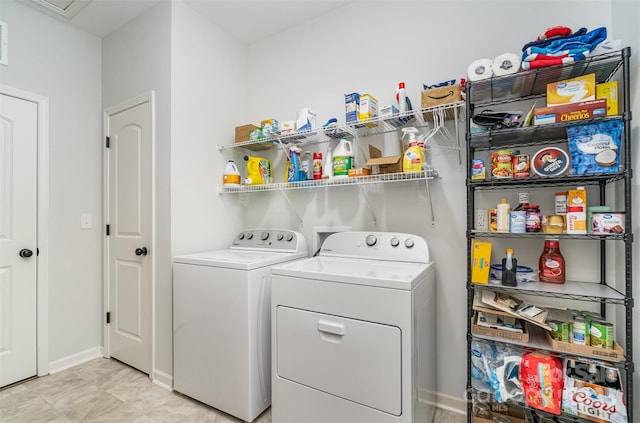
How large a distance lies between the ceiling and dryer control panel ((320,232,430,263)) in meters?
1.71

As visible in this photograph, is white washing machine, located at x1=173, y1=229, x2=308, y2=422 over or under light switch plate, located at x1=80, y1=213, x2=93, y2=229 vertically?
under

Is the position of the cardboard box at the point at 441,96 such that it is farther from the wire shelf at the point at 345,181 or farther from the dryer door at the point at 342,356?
the dryer door at the point at 342,356

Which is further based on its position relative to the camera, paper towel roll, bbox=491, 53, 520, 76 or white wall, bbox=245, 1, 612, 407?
white wall, bbox=245, 1, 612, 407

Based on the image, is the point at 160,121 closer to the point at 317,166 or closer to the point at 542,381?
the point at 317,166

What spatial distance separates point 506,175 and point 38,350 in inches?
130

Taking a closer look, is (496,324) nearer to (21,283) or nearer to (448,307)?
(448,307)

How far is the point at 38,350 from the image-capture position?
2266 mm

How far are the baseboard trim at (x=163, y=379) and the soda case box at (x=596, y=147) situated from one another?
2644 millimetres

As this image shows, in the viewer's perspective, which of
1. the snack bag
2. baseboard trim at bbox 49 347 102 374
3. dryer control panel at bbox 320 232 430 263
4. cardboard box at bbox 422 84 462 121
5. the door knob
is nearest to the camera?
the snack bag

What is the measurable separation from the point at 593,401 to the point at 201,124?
2752 millimetres

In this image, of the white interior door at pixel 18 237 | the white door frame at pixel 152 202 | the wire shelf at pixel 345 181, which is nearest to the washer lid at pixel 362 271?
the wire shelf at pixel 345 181

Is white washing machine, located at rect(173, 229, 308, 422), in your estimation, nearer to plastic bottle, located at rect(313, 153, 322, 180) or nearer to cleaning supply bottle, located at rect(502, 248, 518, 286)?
plastic bottle, located at rect(313, 153, 322, 180)

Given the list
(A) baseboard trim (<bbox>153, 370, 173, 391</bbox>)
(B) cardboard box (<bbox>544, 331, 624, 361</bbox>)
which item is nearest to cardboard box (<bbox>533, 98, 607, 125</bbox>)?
(B) cardboard box (<bbox>544, 331, 624, 361</bbox>)

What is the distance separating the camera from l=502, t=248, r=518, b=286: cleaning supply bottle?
1.50m
